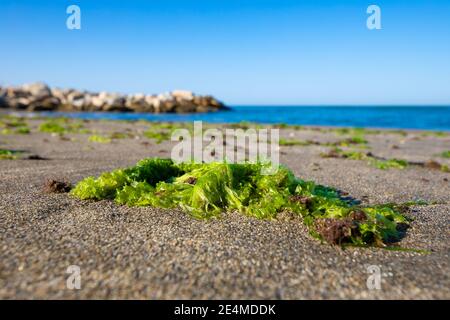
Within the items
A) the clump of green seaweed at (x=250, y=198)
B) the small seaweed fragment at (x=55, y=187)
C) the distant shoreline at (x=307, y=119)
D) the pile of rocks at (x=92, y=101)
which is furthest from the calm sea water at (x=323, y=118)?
the small seaweed fragment at (x=55, y=187)

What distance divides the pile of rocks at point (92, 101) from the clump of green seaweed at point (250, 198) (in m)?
43.7

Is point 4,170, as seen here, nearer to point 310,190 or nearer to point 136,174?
point 136,174

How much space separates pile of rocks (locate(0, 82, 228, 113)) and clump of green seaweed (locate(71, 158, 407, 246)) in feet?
143

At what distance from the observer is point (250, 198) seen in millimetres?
3717

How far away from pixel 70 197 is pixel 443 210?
3.84 meters

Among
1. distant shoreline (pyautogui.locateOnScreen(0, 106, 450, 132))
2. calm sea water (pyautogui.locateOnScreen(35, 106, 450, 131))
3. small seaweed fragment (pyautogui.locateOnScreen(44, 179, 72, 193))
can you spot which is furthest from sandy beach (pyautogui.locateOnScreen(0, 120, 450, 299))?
calm sea water (pyautogui.locateOnScreen(35, 106, 450, 131))

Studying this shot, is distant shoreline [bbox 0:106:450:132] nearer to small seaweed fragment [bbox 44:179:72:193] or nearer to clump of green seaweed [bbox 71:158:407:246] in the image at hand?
clump of green seaweed [bbox 71:158:407:246]

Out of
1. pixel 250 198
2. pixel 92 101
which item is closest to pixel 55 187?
pixel 250 198

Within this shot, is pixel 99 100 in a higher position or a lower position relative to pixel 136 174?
higher

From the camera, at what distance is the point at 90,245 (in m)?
2.72

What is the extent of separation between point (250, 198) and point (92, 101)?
158ft
